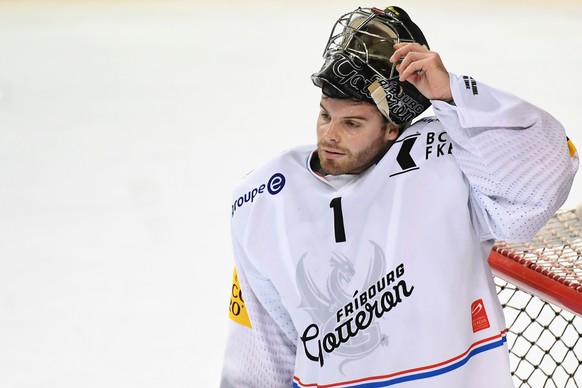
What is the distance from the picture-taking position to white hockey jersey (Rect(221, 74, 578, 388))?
3.86 ft

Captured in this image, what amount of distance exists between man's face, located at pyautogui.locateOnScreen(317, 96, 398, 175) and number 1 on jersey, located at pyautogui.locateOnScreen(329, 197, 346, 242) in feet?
0.15

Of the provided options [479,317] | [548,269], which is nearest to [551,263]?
[548,269]

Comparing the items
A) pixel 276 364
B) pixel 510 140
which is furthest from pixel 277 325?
pixel 510 140

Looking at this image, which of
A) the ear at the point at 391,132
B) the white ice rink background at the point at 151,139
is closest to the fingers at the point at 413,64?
the ear at the point at 391,132

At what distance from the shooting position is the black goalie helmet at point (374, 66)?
4.13 ft

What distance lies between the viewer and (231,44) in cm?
438

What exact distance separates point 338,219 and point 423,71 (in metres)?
0.24

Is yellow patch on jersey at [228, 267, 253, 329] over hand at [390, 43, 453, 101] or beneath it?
beneath

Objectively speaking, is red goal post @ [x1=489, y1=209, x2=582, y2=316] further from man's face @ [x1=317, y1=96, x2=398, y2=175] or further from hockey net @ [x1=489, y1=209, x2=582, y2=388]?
man's face @ [x1=317, y1=96, x2=398, y2=175]

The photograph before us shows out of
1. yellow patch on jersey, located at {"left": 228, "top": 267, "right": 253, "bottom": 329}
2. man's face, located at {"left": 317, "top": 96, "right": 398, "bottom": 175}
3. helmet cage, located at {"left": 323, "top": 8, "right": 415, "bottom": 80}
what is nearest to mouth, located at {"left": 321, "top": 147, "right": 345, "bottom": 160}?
man's face, located at {"left": 317, "top": 96, "right": 398, "bottom": 175}

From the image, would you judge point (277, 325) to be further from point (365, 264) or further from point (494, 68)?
point (494, 68)

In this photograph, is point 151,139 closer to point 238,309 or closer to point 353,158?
point 238,309

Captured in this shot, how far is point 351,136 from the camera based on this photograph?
1.30m

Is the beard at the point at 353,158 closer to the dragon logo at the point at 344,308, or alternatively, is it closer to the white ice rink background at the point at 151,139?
the dragon logo at the point at 344,308
